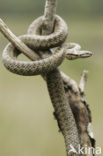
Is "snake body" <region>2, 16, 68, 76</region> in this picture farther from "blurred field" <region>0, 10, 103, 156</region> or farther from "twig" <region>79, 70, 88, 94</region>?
"blurred field" <region>0, 10, 103, 156</region>

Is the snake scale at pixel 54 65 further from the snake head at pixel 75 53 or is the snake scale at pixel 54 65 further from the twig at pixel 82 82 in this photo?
the twig at pixel 82 82

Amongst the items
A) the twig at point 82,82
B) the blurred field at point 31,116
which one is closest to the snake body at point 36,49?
the twig at point 82,82

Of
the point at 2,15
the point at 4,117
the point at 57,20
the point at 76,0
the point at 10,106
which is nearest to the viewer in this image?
the point at 57,20

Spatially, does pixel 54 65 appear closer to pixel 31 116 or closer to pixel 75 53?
pixel 75 53

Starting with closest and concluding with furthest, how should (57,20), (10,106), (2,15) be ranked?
(57,20)
(10,106)
(2,15)

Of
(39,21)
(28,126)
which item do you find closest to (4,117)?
(28,126)

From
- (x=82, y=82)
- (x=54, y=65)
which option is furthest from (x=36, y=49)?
(x=82, y=82)

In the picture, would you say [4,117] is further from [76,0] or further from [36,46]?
[76,0]

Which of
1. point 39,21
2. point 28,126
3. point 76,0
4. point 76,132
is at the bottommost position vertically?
point 76,132

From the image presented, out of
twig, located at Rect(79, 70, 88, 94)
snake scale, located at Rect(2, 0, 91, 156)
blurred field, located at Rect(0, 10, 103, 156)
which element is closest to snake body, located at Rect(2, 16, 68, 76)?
snake scale, located at Rect(2, 0, 91, 156)
